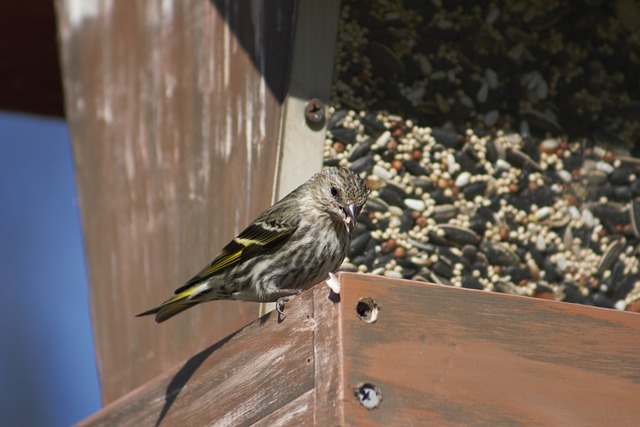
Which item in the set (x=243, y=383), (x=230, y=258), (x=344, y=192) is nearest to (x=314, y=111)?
(x=344, y=192)

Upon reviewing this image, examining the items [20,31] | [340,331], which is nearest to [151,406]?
[340,331]

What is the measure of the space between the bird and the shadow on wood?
2.95 feet

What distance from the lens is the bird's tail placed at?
407 centimetres

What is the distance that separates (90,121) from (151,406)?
2103mm

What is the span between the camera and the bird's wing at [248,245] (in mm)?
4062

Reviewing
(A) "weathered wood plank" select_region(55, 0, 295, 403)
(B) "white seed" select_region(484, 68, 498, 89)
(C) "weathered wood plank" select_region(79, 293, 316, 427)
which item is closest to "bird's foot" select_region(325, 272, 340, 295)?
(C) "weathered wood plank" select_region(79, 293, 316, 427)

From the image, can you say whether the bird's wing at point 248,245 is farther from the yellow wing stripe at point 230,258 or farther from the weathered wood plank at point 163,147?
the weathered wood plank at point 163,147

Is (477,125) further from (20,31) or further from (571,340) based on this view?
(20,31)

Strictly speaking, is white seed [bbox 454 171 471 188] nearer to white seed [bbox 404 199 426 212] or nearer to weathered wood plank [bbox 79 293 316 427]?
white seed [bbox 404 199 426 212]

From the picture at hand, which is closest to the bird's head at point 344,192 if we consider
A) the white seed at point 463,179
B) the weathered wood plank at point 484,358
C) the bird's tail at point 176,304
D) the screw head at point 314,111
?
the screw head at point 314,111

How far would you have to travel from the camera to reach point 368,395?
265 cm

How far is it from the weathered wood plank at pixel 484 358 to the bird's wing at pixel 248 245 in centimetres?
Result: 131

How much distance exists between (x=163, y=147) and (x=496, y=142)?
1419 millimetres

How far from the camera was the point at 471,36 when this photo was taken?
4625mm
